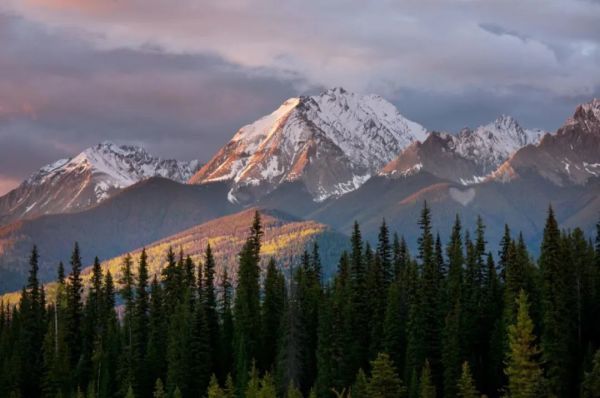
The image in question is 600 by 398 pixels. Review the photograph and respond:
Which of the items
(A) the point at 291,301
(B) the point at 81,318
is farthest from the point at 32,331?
(A) the point at 291,301

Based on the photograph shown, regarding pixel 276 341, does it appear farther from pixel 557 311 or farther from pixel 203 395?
pixel 557 311

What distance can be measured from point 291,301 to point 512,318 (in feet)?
107

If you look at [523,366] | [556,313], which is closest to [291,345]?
[556,313]

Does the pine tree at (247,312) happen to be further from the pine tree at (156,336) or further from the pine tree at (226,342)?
the pine tree at (156,336)

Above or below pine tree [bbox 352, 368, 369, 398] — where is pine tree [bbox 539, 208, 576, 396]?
above

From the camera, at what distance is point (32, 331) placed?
162 meters

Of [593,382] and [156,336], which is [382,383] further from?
[156,336]

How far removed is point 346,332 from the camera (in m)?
125

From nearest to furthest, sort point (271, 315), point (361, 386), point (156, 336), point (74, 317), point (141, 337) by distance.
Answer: point (361, 386) → point (271, 315) → point (156, 336) → point (141, 337) → point (74, 317)

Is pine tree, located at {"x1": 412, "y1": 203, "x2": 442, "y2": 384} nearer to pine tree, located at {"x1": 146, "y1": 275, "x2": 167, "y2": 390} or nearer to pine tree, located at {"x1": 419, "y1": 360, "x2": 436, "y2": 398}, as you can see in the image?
pine tree, located at {"x1": 419, "y1": 360, "x2": 436, "y2": 398}

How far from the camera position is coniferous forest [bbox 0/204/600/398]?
338 feet

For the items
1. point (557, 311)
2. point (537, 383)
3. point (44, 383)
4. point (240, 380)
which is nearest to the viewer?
point (537, 383)

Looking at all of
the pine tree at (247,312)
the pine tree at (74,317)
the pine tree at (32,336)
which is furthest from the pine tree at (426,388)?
the pine tree at (32,336)

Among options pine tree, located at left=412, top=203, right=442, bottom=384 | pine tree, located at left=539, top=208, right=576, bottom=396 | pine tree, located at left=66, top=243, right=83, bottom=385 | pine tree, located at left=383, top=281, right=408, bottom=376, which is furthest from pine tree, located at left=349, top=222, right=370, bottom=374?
pine tree, located at left=66, top=243, right=83, bottom=385
